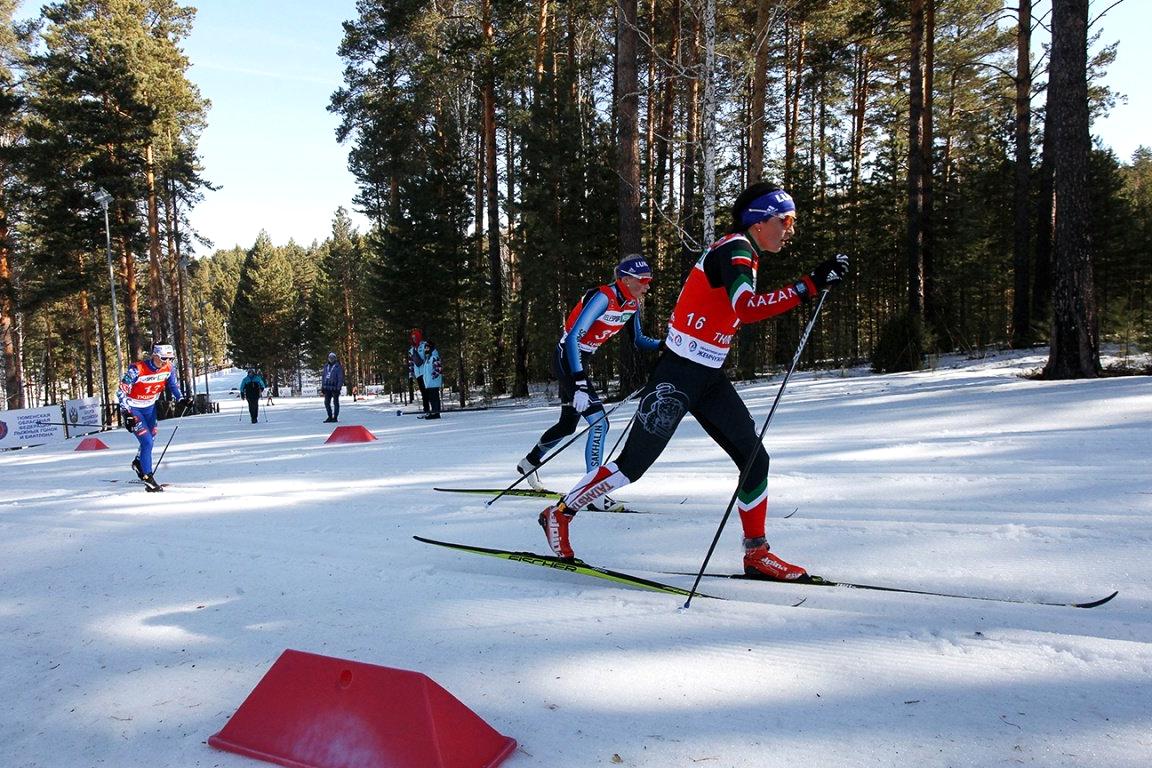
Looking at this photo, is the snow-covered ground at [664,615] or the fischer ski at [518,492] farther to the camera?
the fischer ski at [518,492]

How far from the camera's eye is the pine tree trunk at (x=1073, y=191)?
9523 mm

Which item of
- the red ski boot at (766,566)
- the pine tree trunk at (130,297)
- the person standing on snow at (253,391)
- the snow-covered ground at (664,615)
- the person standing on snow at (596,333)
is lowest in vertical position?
the snow-covered ground at (664,615)

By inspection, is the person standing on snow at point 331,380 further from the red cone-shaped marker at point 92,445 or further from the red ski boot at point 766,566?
the red ski boot at point 766,566

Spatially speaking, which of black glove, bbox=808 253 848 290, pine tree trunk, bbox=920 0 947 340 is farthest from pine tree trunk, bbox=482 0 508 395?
black glove, bbox=808 253 848 290

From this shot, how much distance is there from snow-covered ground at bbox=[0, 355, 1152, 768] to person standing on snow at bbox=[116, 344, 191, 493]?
0.76 metres

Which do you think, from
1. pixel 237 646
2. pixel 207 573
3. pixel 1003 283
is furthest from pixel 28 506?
pixel 1003 283

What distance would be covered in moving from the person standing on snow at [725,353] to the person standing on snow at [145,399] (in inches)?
265

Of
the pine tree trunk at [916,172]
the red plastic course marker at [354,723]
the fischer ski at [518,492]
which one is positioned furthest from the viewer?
the pine tree trunk at [916,172]

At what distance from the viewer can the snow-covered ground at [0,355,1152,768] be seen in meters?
2.25

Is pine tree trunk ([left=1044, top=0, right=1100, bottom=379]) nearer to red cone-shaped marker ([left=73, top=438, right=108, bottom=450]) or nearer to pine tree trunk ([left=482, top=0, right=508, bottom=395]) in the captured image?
pine tree trunk ([left=482, top=0, right=508, bottom=395])

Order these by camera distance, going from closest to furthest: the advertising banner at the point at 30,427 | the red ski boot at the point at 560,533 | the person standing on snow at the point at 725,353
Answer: the person standing on snow at the point at 725,353, the red ski boot at the point at 560,533, the advertising banner at the point at 30,427

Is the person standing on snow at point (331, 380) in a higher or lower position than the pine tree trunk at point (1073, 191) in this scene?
lower

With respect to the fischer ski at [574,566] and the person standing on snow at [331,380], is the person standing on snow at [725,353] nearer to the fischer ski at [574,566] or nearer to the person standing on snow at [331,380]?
the fischer ski at [574,566]

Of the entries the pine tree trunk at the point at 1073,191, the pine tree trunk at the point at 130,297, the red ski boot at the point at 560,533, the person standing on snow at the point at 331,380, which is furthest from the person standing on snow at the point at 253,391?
the pine tree trunk at the point at 1073,191
